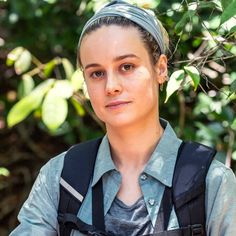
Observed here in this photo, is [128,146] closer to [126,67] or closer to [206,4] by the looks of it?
[126,67]

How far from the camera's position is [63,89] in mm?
2512

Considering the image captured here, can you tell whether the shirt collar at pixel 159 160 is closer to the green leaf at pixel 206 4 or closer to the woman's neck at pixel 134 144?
the woman's neck at pixel 134 144

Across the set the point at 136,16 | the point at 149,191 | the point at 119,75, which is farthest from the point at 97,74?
the point at 149,191

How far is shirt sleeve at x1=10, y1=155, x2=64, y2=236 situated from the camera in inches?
69.2

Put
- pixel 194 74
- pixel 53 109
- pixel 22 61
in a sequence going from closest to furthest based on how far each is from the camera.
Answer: pixel 194 74, pixel 53 109, pixel 22 61

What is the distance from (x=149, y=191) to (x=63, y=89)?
2.88 feet

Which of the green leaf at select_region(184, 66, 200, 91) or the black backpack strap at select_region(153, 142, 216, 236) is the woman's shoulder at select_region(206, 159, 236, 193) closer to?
the black backpack strap at select_region(153, 142, 216, 236)

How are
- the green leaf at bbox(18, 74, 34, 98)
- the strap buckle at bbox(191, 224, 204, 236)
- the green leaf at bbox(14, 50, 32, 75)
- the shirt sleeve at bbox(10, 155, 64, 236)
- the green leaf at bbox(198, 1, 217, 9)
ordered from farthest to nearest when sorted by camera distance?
the green leaf at bbox(18, 74, 34, 98) < the green leaf at bbox(14, 50, 32, 75) < the green leaf at bbox(198, 1, 217, 9) < the shirt sleeve at bbox(10, 155, 64, 236) < the strap buckle at bbox(191, 224, 204, 236)

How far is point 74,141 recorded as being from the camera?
11.2 ft

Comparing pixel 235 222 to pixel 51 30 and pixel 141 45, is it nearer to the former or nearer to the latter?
pixel 141 45

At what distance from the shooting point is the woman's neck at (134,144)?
178 centimetres

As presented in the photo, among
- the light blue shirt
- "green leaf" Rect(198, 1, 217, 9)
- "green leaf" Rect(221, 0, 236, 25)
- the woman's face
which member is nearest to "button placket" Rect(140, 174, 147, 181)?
the light blue shirt

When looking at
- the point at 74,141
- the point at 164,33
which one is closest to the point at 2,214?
the point at 74,141

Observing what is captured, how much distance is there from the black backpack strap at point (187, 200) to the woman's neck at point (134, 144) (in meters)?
0.11
